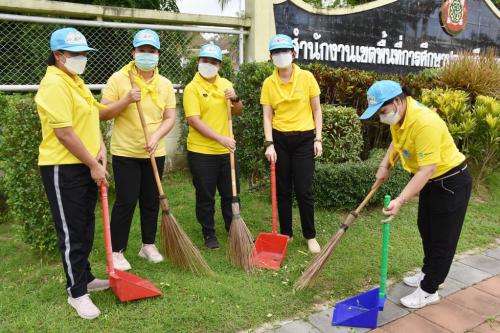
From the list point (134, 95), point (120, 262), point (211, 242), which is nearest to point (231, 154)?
point (211, 242)

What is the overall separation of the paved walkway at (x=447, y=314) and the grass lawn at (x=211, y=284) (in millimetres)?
165

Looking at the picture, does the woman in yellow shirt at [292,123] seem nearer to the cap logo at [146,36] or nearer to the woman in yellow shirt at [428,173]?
the woman in yellow shirt at [428,173]

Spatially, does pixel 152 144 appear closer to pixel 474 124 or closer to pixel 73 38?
pixel 73 38

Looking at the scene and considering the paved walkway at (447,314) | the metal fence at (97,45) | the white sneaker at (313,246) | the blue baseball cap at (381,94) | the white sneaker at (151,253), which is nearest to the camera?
the blue baseball cap at (381,94)

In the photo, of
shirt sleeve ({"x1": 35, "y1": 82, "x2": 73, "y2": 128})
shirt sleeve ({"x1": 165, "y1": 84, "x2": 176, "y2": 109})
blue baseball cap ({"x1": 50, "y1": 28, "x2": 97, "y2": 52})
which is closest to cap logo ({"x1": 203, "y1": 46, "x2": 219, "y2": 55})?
shirt sleeve ({"x1": 165, "y1": 84, "x2": 176, "y2": 109})

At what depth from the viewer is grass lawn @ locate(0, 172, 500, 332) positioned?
2838mm

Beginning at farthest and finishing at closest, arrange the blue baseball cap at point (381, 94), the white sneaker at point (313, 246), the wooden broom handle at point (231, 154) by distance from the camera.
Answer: the white sneaker at point (313, 246)
the wooden broom handle at point (231, 154)
the blue baseball cap at point (381, 94)

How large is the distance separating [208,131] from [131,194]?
85cm

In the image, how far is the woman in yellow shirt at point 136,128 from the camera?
10.6 feet

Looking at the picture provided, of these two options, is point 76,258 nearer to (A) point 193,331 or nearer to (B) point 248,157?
(A) point 193,331

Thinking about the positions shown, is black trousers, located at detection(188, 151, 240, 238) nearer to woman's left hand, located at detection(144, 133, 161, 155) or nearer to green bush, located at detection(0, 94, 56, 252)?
woman's left hand, located at detection(144, 133, 161, 155)

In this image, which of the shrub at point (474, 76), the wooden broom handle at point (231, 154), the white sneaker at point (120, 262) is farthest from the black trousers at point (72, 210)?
the shrub at point (474, 76)

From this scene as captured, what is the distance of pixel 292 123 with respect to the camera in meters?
3.76

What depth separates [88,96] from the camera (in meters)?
2.79
